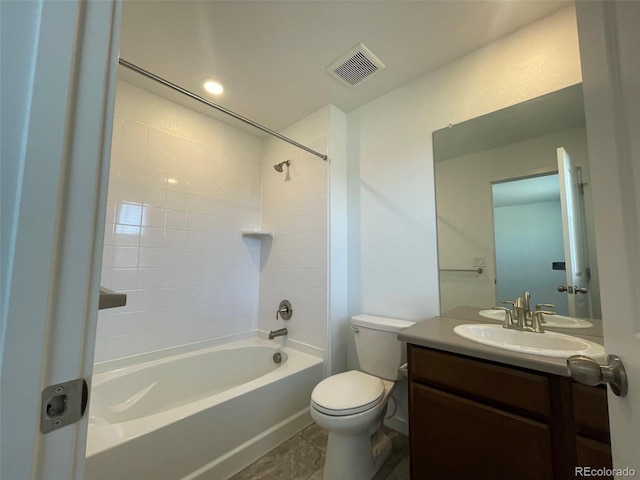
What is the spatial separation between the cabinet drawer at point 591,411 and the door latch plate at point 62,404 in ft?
4.23

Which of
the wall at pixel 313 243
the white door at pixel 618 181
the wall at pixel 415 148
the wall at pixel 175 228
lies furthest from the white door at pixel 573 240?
the wall at pixel 175 228

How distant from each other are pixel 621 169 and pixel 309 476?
1774 millimetres

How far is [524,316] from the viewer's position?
1312mm

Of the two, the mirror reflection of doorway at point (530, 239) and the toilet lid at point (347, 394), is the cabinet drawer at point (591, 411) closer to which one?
the mirror reflection of doorway at point (530, 239)

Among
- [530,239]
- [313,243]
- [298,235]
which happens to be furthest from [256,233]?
[530,239]

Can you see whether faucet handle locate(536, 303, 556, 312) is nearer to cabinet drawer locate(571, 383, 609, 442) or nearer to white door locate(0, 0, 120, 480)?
cabinet drawer locate(571, 383, 609, 442)

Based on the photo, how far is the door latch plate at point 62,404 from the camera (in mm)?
339

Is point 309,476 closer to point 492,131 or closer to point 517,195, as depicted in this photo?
point 517,195

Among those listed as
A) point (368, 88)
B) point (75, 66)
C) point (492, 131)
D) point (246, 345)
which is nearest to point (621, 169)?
point (75, 66)

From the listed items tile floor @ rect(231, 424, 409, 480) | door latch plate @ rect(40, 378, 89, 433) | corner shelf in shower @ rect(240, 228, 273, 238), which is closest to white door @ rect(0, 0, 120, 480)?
door latch plate @ rect(40, 378, 89, 433)

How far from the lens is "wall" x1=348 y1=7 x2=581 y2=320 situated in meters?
1.36

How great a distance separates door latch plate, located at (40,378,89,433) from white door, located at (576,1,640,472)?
87 centimetres

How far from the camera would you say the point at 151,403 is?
1.74 meters

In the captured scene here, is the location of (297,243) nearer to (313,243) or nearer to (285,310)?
(313,243)
